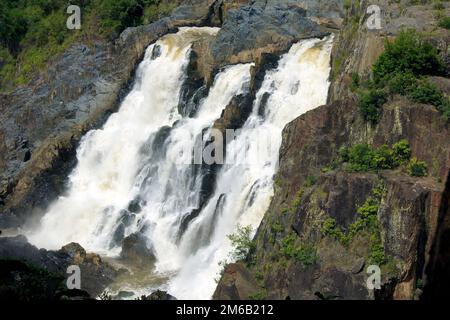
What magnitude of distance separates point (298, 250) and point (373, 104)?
7412 millimetres

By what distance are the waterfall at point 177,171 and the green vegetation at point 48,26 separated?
9.43m

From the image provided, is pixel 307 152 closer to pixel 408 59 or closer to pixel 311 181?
pixel 311 181

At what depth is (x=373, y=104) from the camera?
3198 centimetres

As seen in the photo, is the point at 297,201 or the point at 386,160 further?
the point at 297,201

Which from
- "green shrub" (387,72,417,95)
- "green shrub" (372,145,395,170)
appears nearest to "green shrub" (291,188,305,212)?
"green shrub" (372,145,395,170)

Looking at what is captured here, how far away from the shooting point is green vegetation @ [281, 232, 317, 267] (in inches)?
1173

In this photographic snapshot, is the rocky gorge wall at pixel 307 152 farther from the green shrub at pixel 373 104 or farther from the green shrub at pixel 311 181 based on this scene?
the green shrub at pixel 373 104

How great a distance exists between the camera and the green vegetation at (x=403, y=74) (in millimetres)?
30984

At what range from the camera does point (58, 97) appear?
5494cm

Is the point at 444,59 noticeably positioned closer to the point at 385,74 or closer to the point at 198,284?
the point at 385,74

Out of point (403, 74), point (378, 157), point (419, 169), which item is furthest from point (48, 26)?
point (419, 169)

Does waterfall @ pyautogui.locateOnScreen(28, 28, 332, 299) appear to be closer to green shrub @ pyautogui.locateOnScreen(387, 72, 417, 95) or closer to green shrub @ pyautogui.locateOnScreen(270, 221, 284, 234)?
green shrub @ pyautogui.locateOnScreen(270, 221, 284, 234)

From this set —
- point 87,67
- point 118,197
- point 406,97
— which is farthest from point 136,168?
point 406,97

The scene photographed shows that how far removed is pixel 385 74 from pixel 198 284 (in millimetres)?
13562
